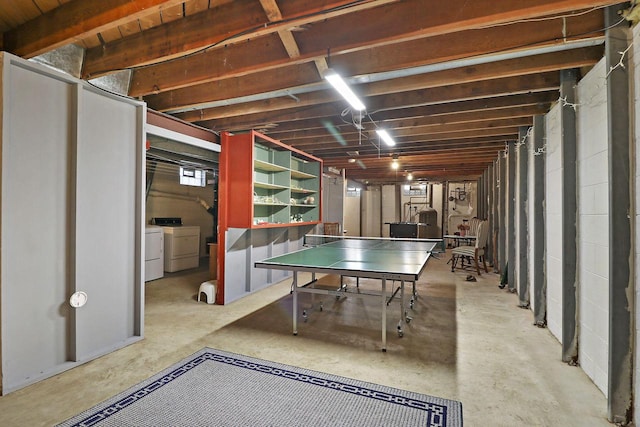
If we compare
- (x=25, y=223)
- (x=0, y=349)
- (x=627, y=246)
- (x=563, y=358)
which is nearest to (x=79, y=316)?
(x=0, y=349)

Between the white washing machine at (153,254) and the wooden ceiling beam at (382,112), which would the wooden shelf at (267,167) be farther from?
the white washing machine at (153,254)

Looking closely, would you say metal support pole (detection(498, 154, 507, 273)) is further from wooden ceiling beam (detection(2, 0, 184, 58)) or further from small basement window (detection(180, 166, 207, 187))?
small basement window (detection(180, 166, 207, 187))

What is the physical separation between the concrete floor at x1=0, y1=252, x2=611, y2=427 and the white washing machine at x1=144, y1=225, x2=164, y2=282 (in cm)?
143

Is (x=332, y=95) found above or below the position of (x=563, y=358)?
above

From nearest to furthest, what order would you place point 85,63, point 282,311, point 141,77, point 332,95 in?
point 85,63 → point 141,77 → point 332,95 → point 282,311

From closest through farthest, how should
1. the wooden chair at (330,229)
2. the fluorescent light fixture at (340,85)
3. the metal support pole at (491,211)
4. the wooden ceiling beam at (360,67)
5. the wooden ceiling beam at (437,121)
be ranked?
the wooden ceiling beam at (360,67) < the fluorescent light fixture at (340,85) < the wooden ceiling beam at (437,121) < the metal support pole at (491,211) < the wooden chair at (330,229)

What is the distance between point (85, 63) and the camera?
300 cm

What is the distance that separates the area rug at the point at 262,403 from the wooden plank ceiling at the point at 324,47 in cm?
255

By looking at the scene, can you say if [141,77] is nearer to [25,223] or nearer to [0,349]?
[25,223]

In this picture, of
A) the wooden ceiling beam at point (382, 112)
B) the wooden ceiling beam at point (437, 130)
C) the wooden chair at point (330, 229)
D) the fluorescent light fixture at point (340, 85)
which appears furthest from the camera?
the wooden chair at point (330, 229)

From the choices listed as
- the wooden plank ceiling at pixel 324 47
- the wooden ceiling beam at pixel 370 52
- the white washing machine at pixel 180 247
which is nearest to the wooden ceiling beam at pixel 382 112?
the wooden plank ceiling at pixel 324 47

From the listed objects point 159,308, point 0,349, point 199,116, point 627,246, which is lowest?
point 159,308

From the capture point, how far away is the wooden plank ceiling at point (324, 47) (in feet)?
6.82

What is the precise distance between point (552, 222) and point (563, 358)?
1.42m
